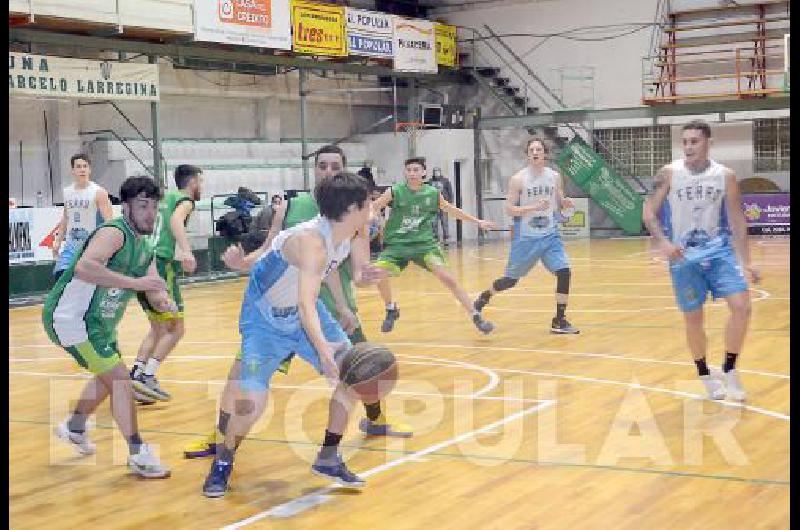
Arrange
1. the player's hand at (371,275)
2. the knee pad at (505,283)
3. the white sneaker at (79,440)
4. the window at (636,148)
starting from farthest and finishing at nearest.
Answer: the window at (636,148)
the knee pad at (505,283)
the white sneaker at (79,440)
the player's hand at (371,275)

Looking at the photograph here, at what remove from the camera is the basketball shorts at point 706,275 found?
7664mm

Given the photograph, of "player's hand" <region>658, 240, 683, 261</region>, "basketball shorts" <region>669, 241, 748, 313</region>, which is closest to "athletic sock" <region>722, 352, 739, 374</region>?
"basketball shorts" <region>669, 241, 748, 313</region>

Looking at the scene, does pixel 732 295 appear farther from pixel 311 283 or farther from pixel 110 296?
pixel 110 296

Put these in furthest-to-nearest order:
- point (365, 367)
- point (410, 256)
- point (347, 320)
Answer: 1. point (410, 256)
2. point (347, 320)
3. point (365, 367)

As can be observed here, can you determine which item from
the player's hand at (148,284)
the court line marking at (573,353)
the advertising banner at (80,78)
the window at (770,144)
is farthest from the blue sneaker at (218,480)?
the window at (770,144)

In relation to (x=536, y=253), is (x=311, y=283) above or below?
above

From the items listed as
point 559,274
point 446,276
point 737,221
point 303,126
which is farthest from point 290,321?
point 303,126

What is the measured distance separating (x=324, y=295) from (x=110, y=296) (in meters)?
1.47

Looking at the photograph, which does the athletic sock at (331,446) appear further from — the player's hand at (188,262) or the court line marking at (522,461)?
the player's hand at (188,262)

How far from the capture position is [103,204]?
36.9ft

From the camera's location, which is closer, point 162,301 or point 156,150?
point 162,301

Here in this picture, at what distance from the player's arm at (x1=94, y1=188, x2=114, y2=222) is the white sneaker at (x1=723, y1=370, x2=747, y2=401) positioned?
613cm

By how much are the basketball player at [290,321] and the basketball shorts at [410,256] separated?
5.39 metres

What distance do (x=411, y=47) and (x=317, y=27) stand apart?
12.1 ft
